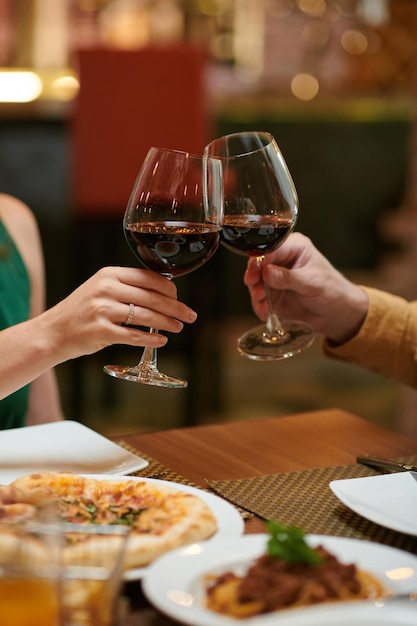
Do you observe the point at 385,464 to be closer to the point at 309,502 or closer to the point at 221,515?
the point at 309,502

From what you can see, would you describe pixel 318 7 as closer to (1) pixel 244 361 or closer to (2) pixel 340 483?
(1) pixel 244 361

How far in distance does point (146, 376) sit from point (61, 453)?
0.55ft

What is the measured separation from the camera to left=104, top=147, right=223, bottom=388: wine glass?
50.8 inches

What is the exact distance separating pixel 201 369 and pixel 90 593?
11.7 ft

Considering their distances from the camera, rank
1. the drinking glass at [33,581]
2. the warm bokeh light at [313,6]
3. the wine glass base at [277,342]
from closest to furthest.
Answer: the drinking glass at [33,581] → the wine glass base at [277,342] → the warm bokeh light at [313,6]

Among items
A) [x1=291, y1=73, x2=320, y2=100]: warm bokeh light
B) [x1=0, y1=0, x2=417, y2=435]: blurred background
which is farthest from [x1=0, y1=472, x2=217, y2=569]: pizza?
[x1=291, y1=73, x2=320, y2=100]: warm bokeh light

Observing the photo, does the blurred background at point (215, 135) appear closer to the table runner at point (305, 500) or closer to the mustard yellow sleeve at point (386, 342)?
the mustard yellow sleeve at point (386, 342)

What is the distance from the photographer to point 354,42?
6461 millimetres

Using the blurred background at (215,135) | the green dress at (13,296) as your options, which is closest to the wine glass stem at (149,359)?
the green dress at (13,296)

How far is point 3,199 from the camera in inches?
76.9

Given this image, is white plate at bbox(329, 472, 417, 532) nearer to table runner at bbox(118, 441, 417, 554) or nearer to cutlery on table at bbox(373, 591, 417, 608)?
table runner at bbox(118, 441, 417, 554)

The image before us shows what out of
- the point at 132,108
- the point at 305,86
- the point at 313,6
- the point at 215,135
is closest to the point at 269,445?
the point at 132,108

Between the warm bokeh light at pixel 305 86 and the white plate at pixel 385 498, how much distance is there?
178 inches

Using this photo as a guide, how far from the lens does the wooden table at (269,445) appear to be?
1.40m
